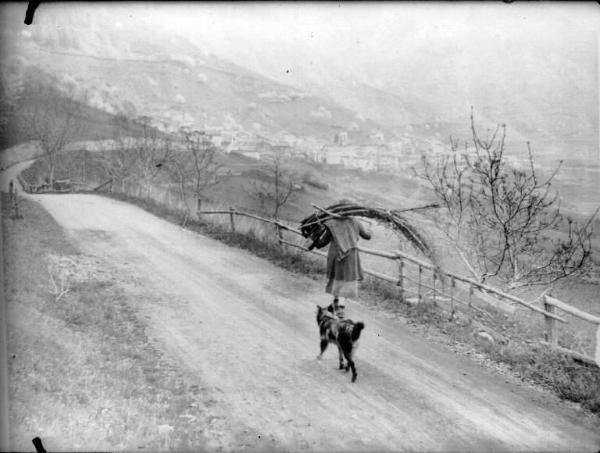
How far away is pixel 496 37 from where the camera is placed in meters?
7.51

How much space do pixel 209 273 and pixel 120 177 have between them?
31.9ft

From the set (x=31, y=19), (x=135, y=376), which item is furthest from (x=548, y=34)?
(x=135, y=376)

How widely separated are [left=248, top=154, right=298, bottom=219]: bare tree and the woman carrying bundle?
518 centimetres

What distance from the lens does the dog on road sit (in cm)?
550

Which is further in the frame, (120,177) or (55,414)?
(120,177)

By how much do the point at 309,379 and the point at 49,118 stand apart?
17.8 ft

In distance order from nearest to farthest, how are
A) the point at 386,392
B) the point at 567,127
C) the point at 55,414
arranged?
the point at 55,414
the point at 386,392
the point at 567,127

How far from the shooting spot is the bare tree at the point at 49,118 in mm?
5610

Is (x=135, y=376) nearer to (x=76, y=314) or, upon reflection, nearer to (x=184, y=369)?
(x=184, y=369)

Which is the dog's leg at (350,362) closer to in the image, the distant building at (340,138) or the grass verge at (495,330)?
the grass verge at (495,330)

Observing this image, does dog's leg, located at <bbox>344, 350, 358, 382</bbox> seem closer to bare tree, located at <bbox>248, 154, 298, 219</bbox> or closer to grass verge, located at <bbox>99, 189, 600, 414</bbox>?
grass verge, located at <bbox>99, 189, 600, 414</bbox>

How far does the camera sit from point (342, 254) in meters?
6.48

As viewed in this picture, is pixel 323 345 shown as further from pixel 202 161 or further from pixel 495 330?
pixel 202 161

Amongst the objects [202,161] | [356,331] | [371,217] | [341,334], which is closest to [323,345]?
[341,334]
